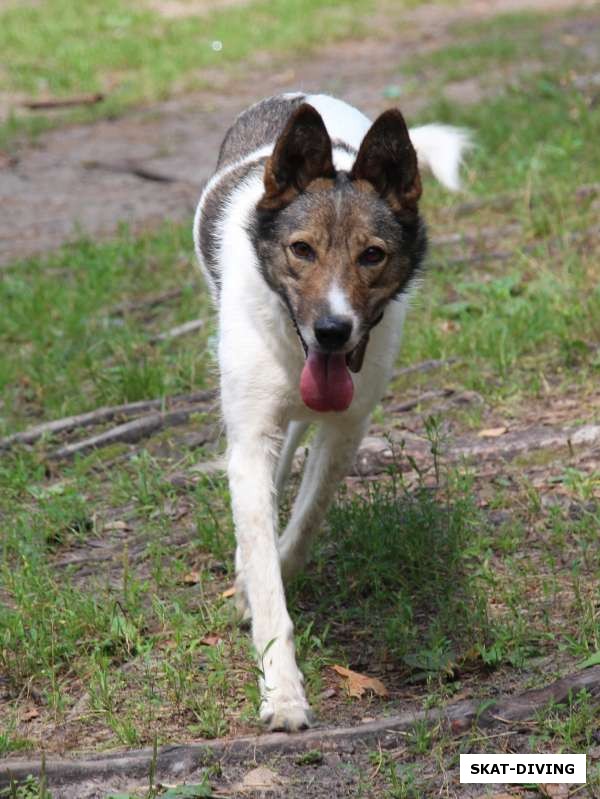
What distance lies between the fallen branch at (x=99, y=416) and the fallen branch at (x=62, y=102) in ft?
23.4

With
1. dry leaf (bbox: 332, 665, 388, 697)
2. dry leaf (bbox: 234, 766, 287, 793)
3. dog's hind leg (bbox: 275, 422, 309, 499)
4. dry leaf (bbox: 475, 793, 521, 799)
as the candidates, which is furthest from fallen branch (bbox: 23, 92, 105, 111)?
dry leaf (bbox: 475, 793, 521, 799)

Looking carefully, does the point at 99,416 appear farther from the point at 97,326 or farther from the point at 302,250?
the point at 302,250

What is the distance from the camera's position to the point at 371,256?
4109 millimetres

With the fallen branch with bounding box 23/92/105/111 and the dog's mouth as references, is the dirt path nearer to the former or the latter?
the fallen branch with bounding box 23/92/105/111

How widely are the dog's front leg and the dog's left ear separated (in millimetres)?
861

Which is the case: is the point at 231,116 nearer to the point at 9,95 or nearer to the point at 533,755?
the point at 9,95

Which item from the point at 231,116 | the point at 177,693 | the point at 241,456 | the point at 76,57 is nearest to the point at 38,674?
the point at 177,693

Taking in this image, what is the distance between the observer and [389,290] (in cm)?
417

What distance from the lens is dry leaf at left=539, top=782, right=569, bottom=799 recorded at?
3.39m

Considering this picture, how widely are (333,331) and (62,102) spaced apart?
9651 millimetres

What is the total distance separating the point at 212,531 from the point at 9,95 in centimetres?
922

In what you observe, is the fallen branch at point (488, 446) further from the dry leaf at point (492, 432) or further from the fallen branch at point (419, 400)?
the fallen branch at point (419, 400)

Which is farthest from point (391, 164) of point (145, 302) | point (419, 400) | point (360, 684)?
point (145, 302)

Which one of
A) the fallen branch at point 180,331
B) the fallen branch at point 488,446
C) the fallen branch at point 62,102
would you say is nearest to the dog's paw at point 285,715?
the fallen branch at point 488,446
